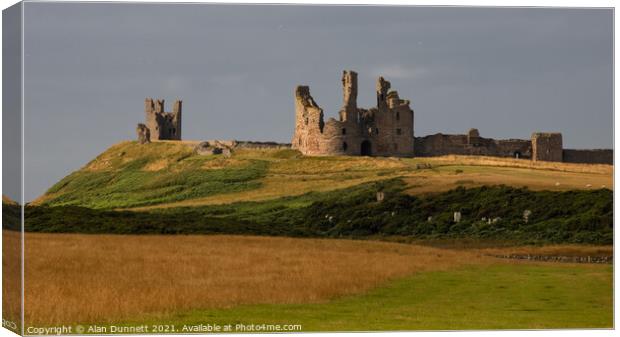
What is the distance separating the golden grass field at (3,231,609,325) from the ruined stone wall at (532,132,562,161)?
3491 millimetres

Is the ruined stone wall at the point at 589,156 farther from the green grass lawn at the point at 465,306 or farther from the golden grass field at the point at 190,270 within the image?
the green grass lawn at the point at 465,306

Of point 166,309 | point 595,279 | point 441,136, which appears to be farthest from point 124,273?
point 441,136

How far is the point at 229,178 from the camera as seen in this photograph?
32.8 metres

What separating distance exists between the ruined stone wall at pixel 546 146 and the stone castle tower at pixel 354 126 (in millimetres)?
3551

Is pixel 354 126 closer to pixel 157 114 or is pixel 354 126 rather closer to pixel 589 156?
pixel 157 114

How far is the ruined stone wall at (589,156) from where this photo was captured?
91.8 feet

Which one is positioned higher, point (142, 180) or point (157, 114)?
point (157, 114)

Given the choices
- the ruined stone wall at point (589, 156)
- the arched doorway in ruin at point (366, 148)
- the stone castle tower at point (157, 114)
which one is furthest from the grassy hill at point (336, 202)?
the arched doorway in ruin at point (366, 148)

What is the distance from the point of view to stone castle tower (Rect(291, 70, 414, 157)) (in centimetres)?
3262

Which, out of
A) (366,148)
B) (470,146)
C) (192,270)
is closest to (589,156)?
(470,146)

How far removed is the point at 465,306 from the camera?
82.8 ft

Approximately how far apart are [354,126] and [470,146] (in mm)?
7997

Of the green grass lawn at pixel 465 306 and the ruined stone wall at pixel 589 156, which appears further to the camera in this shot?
the ruined stone wall at pixel 589 156

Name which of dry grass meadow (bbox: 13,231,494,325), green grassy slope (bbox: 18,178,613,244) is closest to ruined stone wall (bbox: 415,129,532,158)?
green grassy slope (bbox: 18,178,613,244)
